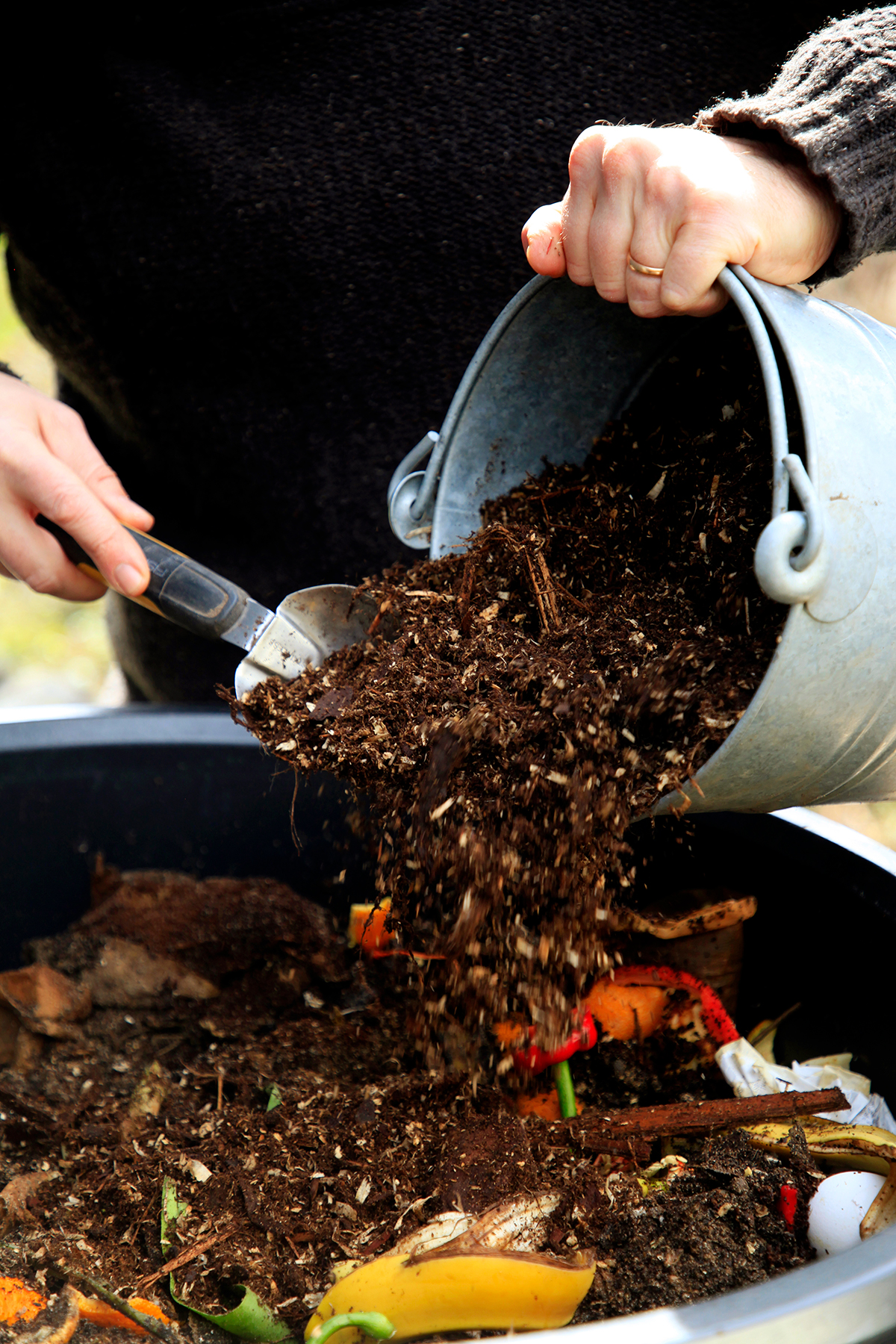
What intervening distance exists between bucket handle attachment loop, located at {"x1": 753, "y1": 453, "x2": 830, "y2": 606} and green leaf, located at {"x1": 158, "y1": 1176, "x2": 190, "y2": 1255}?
849 millimetres

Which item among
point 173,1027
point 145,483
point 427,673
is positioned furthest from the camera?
point 145,483

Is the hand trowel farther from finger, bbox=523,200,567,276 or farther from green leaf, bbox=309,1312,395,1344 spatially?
green leaf, bbox=309,1312,395,1344

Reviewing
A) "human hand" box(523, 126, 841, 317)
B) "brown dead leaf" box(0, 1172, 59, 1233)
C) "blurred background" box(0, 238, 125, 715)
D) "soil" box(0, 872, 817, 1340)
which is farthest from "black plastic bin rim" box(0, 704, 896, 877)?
"blurred background" box(0, 238, 125, 715)

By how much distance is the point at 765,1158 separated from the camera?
3.17 feet

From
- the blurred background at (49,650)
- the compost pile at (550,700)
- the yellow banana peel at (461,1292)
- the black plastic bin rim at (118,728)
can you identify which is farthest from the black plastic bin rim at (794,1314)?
the blurred background at (49,650)

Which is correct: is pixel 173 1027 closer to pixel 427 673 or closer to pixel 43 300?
pixel 427 673

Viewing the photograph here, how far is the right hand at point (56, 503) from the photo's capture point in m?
1.11

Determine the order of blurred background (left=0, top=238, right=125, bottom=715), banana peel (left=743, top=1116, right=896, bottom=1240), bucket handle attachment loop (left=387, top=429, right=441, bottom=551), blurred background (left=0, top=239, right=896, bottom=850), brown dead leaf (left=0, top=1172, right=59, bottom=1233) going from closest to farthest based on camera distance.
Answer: banana peel (left=743, top=1116, right=896, bottom=1240) < brown dead leaf (left=0, top=1172, right=59, bottom=1233) < bucket handle attachment loop (left=387, top=429, right=441, bottom=551) < blurred background (left=0, top=239, right=896, bottom=850) < blurred background (left=0, top=238, right=125, bottom=715)

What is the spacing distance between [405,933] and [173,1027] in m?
0.52

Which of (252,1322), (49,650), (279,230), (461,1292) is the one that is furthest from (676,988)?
A: (49,650)

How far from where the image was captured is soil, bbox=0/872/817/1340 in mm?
920

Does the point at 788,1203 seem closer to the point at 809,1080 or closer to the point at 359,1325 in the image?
the point at 809,1080

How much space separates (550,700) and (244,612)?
40 centimetres

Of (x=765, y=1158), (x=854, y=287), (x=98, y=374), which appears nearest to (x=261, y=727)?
(x=765, y=1158)
